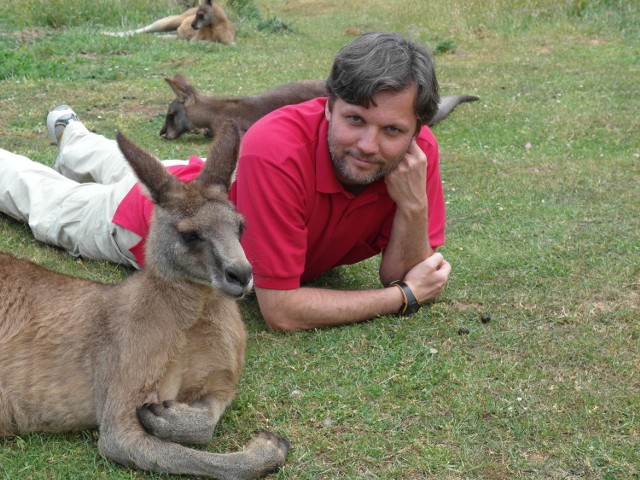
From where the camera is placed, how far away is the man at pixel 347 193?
146 inches

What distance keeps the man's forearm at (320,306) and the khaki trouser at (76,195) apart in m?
0.98

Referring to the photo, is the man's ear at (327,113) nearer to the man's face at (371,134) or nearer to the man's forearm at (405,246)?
the man's face at (371,134)

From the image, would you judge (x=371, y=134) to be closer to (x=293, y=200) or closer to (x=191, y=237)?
(x=293, y=200)

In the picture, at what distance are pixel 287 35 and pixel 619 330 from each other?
11360 mm

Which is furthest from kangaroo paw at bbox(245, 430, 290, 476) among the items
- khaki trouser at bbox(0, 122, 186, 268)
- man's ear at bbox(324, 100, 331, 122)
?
khaki trouser at bbox(0, 122, 186, 268)

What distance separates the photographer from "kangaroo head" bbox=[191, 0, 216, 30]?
13445 millimetres

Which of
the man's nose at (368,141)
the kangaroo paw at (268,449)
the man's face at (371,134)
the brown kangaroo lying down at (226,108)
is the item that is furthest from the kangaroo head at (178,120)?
the kangaroo paw at (268,449)

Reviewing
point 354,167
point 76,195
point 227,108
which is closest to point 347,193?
point 354,167

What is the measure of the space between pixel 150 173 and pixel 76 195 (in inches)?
83.7

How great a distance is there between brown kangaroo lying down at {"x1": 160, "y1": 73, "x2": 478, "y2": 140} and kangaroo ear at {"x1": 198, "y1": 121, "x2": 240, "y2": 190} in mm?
4653

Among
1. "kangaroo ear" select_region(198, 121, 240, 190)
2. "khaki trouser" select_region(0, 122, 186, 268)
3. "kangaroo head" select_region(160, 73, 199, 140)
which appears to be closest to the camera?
"kangaroo ear" select_region(198, 121, 240, 190)

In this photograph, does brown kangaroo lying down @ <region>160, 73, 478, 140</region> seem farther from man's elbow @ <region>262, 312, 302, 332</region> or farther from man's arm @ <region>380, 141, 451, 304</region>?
man's elbow @ <region>262, 312, 302, 332</region>

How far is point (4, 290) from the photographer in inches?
136

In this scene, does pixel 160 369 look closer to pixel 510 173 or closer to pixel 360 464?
pixel 360 464
